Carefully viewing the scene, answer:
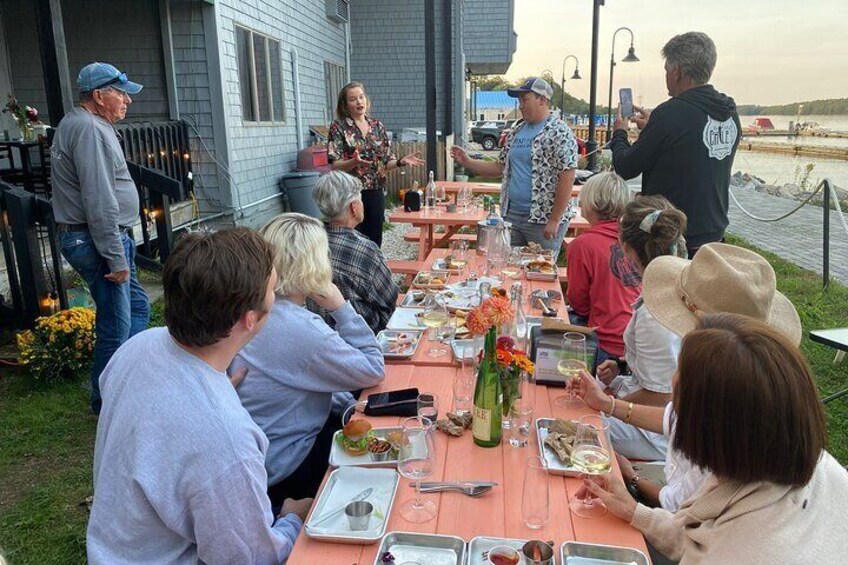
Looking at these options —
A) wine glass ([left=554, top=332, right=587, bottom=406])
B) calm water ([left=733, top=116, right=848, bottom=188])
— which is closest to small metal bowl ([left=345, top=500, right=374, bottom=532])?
wine glass ([left=554, top=332, right=587, bottom=406])

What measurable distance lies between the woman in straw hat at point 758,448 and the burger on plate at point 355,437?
0.98 meters

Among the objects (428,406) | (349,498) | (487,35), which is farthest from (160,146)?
(487,35)

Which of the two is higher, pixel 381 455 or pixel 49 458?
A: pixel 381 455

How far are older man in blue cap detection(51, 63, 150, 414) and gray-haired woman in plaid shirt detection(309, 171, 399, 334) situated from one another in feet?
3.90

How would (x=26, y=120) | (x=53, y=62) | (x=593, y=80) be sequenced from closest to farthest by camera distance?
(x=53, y=62) < (x=26, y=120) < (x=593, y=80)

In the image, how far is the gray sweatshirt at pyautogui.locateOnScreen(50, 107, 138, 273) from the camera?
329 cm

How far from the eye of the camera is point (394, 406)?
84.7 inches

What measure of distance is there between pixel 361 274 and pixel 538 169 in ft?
7.40

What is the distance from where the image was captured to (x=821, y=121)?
67500 millimetres

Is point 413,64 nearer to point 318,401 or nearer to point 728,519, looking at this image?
point 318,401

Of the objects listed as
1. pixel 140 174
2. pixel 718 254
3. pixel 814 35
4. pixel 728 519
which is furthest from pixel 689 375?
pixel 814 35

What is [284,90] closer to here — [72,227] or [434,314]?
[72,227]

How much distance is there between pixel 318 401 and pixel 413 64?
46.5ft

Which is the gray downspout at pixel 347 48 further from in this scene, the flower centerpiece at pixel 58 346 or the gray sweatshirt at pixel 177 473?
the gray sweatshirt at pixel 177 473
